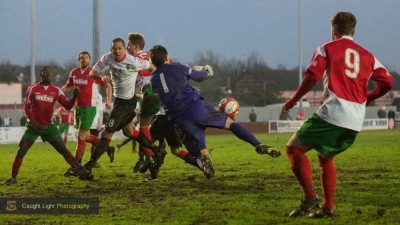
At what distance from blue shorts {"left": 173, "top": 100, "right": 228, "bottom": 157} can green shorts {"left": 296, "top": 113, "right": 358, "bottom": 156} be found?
3172 millimetres

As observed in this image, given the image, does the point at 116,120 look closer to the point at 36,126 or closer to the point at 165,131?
the point at 165,131

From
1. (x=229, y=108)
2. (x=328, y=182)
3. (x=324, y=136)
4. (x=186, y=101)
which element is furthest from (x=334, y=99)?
(x=229, y=108)

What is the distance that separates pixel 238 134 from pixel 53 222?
406 centimetres

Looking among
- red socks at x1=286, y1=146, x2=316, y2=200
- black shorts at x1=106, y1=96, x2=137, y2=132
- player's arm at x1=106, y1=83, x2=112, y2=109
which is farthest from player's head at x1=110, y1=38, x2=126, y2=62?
red socks at x1=286, y1=146, x2=316, y2=200

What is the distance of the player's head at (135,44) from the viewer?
43.9ft

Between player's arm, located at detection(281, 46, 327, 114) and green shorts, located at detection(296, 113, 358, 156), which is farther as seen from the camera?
green shorts, located at detection(296, 113, 358, 156)

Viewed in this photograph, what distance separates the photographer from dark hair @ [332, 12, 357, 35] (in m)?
7.89

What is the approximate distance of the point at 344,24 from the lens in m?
7.89

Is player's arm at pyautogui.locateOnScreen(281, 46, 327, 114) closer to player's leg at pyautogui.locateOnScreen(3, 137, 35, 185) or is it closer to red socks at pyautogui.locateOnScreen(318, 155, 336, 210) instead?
red socks at pyautogui.locateOnScreen(318, 155, 336, 210)

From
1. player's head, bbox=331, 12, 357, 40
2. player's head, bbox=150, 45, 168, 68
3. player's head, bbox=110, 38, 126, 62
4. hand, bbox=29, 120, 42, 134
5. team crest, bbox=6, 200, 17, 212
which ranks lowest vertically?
team crest, bbox=6, 200, 17, 212

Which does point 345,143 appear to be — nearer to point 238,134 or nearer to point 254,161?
point 238,134

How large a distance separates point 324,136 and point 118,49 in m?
5.60

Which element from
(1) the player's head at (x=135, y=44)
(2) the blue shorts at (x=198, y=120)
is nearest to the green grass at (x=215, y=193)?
(2) the blue shorts at (x=198, y=120)

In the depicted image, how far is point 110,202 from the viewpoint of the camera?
9.66 meters
